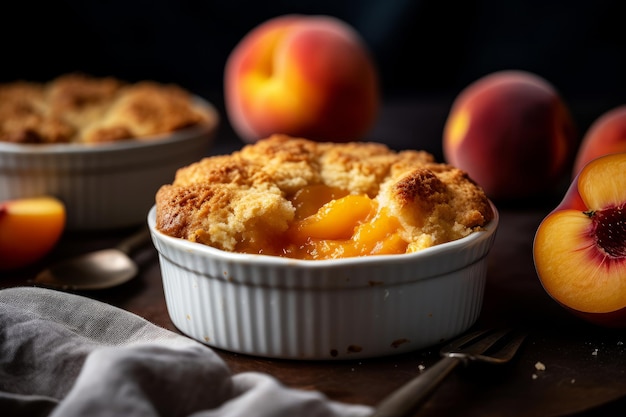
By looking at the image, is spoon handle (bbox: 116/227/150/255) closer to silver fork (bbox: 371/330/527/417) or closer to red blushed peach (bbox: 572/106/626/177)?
silver fork (bbox: 371/330/527/417)

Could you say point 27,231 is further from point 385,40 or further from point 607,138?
point 385,40

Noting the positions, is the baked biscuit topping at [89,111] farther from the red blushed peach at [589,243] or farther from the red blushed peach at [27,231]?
the red blushed peach at [589,243]

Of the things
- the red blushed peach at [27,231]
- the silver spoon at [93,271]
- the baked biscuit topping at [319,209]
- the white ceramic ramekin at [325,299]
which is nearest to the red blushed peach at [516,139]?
the baked biscuit topping at [319,209]

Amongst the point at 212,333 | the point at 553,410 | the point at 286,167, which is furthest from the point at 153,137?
the point at 553,410

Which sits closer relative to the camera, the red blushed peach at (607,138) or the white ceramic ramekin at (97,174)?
the white ceramic ramekin at (97,174)

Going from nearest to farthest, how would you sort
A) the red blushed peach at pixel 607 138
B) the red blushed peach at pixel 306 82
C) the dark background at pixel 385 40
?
the red blushed peach at pixel 607 138, the red blushed peach at pixel 306 82, the dark background at pixel 385 40

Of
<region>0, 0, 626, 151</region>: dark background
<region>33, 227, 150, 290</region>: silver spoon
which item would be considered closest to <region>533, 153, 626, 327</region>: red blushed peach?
<region>33, 227, 150, 290</region>: silver spoon
